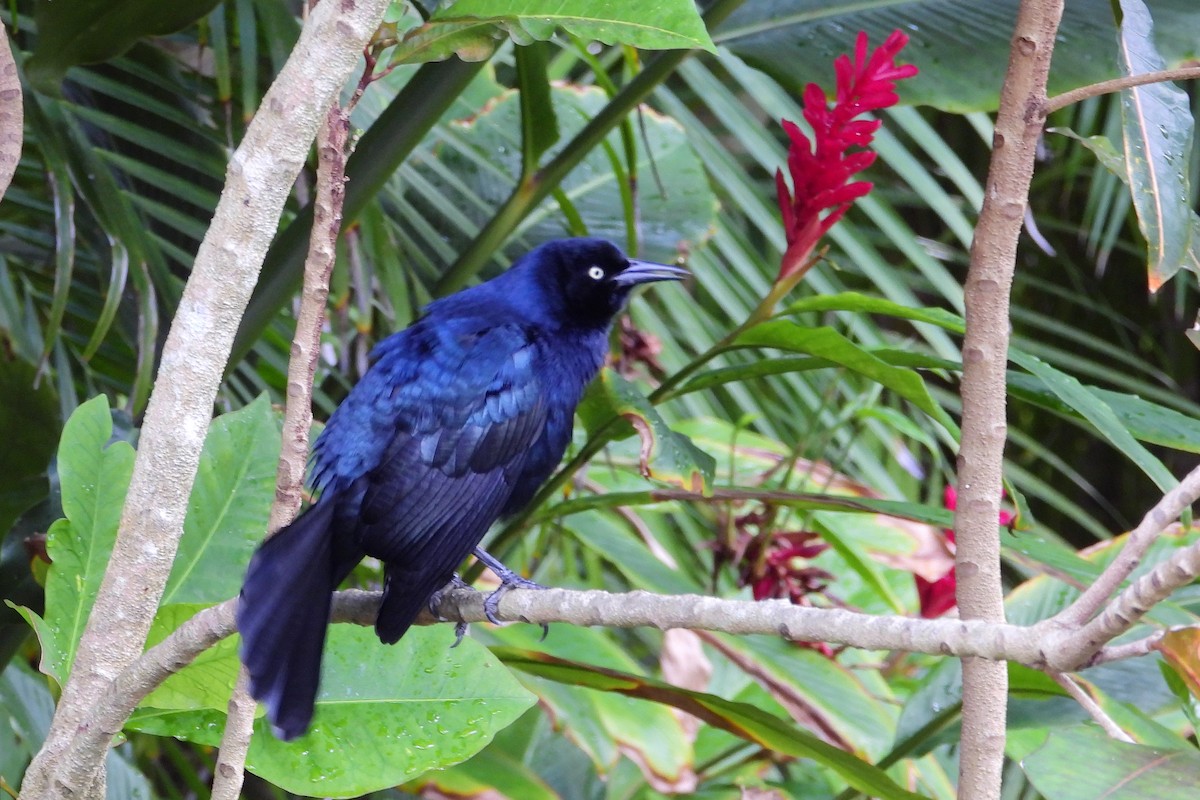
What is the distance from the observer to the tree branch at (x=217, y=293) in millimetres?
911

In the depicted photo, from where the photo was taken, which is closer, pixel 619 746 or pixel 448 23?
pixel 448 23

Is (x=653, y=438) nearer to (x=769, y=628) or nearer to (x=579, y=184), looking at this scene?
(x=769, y=628)

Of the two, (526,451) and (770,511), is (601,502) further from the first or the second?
(770,511)

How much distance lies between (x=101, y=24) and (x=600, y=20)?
716mm

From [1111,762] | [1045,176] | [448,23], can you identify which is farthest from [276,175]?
[1045,176]

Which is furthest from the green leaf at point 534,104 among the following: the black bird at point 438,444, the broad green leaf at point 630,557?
the broad green leaf at point 630,557

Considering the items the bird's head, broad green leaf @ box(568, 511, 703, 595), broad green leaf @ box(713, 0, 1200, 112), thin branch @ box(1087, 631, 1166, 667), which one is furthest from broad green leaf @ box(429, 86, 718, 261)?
thin branch @ box(1087, 631, 1166, 667)

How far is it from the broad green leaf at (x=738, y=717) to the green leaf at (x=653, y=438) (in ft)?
0.76

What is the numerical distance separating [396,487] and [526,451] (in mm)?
228

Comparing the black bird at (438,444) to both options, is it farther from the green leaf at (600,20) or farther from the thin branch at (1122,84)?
the thin branch at (1122,84)

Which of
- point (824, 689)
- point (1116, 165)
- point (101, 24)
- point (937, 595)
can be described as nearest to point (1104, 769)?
point (1116, 165)

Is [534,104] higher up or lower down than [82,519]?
higher up

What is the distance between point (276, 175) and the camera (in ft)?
2.99

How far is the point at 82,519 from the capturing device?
114 centimetres
